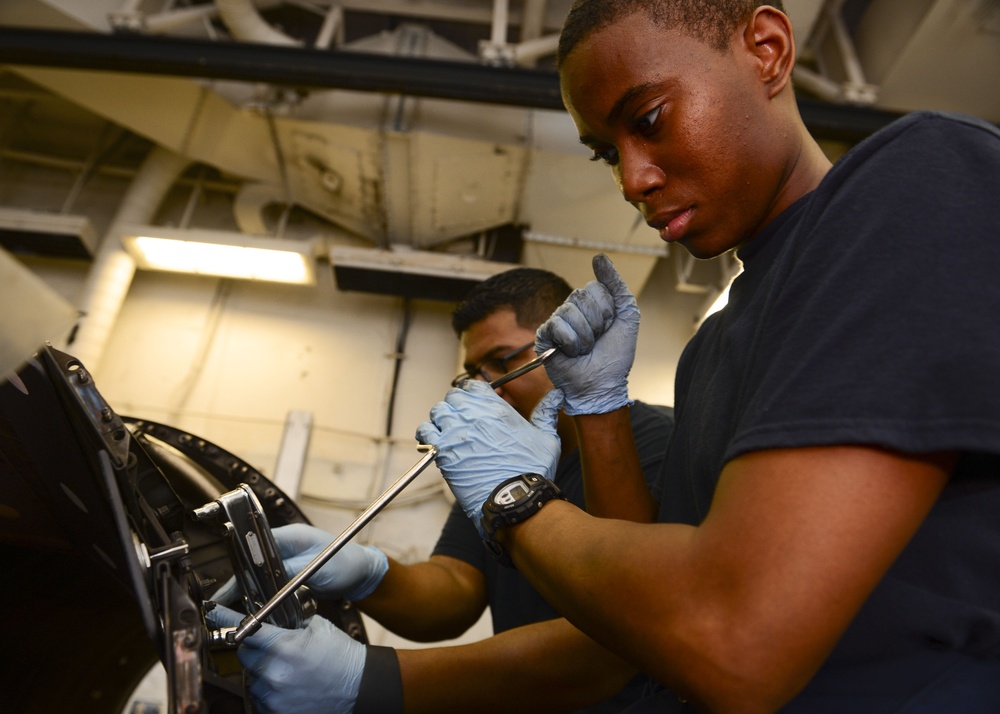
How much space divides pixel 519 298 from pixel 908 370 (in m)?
1.31

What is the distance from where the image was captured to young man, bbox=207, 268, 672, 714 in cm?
93

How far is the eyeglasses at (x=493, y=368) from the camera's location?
1.68 metres

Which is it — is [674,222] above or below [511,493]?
above

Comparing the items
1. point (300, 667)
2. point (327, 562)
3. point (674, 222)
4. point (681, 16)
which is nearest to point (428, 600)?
point (327, 562)

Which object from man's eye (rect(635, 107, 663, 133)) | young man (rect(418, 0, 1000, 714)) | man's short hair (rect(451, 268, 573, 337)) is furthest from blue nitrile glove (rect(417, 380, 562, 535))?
man's short hair (rect(451, 268, 573, 337))

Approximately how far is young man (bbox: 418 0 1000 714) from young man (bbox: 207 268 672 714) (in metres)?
0.29

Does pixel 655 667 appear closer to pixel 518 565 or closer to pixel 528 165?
pixel 518 565

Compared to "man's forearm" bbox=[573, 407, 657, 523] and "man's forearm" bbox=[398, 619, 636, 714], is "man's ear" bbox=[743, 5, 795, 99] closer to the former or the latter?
"man's forearm" bbox=[573, 407, 657, 523]

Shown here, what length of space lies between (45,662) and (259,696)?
17.2 inches

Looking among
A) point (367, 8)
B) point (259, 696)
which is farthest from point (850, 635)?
point (367, 8)

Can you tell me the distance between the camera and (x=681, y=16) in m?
0.79

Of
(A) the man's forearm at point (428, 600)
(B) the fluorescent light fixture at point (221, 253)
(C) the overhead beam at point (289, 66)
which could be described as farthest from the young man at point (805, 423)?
(B) the fluorescent light fixture at point (221, 253)

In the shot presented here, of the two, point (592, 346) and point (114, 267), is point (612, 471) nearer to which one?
point (592, 346)

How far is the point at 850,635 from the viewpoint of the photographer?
1.99 ft
